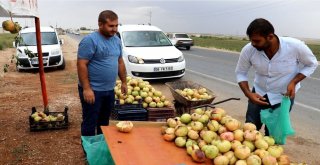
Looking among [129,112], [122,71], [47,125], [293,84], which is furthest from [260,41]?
[47,125]

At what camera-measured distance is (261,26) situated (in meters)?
3.36

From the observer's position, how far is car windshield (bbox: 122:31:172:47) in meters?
11.4

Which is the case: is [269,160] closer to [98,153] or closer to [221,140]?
[221,140]

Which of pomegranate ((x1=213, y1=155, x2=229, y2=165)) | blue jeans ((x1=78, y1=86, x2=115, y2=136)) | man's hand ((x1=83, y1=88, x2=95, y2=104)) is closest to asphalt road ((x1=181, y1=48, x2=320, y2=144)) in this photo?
blue jeans ((x1=78, y1=86, x2=115, y2=136))

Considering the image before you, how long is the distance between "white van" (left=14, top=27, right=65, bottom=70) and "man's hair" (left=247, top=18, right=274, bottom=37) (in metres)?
12.4

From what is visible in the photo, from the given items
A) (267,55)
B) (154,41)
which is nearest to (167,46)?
(154,41)

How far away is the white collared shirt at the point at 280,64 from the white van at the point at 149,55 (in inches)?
263

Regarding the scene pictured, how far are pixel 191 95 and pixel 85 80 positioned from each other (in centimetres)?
262

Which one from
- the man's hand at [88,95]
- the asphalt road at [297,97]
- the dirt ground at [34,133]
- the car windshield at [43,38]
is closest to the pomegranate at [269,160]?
the man's hand at [88,95]

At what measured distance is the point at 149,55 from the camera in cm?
1074

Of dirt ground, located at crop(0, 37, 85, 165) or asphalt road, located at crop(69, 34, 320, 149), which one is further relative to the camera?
asphalt road, located at crop(69, 34, 320, 149)

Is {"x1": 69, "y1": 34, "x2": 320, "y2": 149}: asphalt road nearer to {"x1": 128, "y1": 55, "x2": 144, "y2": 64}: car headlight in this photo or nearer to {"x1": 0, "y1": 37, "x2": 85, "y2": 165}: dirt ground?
{"x1": 128, "y1": 55, "x2": 144, "y2": 64}: car headlight

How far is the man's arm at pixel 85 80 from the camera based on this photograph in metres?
4.21

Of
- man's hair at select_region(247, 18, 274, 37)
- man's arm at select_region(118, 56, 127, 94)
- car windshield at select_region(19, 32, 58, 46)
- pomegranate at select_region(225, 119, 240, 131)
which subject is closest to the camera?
pomegranate at select_region(225, 119, 240, 131)
